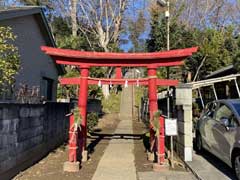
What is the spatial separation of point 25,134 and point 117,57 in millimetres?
3354

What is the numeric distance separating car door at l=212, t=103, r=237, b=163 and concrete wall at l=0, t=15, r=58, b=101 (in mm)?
7509

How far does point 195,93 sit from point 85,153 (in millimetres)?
20210

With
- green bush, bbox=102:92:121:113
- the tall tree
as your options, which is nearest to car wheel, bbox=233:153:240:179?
green bush, bbox=102:92:121:113

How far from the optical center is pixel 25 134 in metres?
9.66

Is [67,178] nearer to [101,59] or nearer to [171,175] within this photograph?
[171,175]

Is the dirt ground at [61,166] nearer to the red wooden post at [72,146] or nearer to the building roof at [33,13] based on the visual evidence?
the red wooden post at [72,146]

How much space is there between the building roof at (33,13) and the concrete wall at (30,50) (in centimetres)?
22

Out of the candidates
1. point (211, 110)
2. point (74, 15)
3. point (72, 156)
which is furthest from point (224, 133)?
point (74, 15)

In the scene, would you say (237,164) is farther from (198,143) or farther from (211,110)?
(198,143)

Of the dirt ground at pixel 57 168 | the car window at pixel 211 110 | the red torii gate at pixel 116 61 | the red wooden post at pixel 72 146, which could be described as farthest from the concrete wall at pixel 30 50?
the car window at pixel 211 110

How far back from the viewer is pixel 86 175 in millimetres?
9258

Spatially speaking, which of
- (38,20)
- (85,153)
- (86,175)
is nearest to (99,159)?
(85,153)

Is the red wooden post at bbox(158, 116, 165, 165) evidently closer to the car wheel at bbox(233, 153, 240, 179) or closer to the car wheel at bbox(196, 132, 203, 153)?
the car wheel at bbox(196, 132, 203, 153)

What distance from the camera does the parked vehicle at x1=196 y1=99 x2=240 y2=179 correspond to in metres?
8.16
